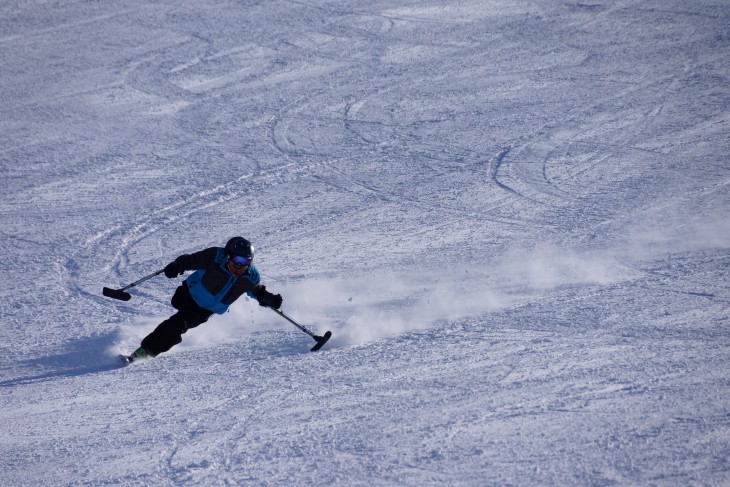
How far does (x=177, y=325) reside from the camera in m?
7.38

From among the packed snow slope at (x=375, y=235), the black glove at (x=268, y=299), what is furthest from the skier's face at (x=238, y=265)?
the packed snow slope at (x=375, y=235)

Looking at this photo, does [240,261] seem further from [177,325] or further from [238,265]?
[177,325]

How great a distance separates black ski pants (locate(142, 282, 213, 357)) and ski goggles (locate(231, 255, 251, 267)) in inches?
26.6

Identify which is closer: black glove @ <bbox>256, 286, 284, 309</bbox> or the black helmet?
the black helmet

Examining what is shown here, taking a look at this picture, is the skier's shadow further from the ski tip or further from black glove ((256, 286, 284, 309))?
the ski tip

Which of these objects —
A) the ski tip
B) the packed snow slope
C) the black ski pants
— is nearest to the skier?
the black ski pants

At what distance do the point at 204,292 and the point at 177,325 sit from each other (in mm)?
438

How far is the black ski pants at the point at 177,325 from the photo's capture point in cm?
734

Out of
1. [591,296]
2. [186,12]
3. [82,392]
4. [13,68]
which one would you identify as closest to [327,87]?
[186,12]

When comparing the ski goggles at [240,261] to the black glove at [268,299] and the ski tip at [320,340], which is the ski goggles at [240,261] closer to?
the black glove at [268,299]

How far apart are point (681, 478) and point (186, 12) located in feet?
45.9

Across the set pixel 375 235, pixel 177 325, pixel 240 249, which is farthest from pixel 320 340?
pixel 375 235

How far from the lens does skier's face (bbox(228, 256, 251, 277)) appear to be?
702 cm

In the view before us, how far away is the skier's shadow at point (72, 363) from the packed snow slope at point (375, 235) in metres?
0.03
